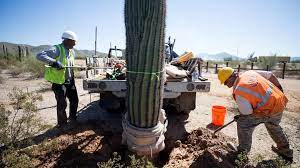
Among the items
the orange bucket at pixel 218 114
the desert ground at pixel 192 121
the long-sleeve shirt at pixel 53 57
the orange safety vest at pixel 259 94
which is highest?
the long-sleeve shirt at pixel 53 57

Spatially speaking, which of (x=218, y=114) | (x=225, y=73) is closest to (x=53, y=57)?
(x=225, y=73)

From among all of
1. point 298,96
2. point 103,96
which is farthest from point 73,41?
point 298,96

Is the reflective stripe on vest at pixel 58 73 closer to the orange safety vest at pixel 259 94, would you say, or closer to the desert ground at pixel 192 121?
the desert ground at pixel 192 121

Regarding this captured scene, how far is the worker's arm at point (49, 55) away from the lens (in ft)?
14.6

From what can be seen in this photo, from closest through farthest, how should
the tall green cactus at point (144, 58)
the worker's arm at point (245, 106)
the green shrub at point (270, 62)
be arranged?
1. the tall green cactus at point (144, 58)
2. the worker's arm at point (245, 106)
3. the green shrub at point (270, 62)

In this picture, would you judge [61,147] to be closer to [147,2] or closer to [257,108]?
[147,2]

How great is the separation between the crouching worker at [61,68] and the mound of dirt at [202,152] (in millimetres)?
2257

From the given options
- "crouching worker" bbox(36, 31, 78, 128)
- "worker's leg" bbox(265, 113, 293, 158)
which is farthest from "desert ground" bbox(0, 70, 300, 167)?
"crouching worker" bbox(36, 31, 78, 128)

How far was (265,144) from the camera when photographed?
4602mm

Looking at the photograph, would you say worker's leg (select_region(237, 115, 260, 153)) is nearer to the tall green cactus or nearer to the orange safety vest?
the orange safety vest

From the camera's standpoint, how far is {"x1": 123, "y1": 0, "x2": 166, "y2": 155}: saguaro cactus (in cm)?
278

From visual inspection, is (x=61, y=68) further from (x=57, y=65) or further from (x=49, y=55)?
(x=49, y=55)

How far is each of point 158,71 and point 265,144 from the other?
2842 millimetres

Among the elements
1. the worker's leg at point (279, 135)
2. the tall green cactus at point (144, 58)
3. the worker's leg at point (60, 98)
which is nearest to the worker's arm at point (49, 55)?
the worker's leg at point (60, 98)
